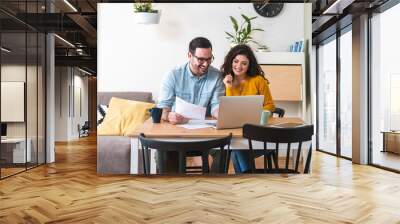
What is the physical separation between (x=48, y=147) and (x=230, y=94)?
14.0 feet

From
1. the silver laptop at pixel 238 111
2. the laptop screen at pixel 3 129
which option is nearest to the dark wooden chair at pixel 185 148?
the silver laptop at pixel 238 111

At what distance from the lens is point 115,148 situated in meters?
5.23

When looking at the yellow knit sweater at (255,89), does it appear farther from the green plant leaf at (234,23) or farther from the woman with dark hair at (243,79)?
the green plant leaf at (234,23)

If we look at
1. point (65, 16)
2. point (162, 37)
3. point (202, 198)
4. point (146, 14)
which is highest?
point (65, 16)

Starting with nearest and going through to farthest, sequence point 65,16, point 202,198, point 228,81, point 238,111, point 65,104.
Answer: point 202,198, point 238,111, point 228,81, point 65,16, point 65,104

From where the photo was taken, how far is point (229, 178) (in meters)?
5.64

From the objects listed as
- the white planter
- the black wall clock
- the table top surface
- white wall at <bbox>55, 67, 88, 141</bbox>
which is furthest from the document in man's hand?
white wall at <bbox>55, 67, 88, 141</bbox>

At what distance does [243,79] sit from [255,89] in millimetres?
184

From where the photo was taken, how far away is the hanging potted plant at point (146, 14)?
5.19 meters

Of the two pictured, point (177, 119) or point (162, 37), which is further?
point (162, 37)

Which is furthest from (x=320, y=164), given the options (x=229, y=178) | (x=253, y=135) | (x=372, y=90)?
(x=253, y=135)

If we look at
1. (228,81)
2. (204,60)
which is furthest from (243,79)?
(204,60)

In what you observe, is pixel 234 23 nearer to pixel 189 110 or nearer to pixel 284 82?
pixel 284 82

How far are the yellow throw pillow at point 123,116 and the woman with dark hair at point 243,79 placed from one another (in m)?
0.97
